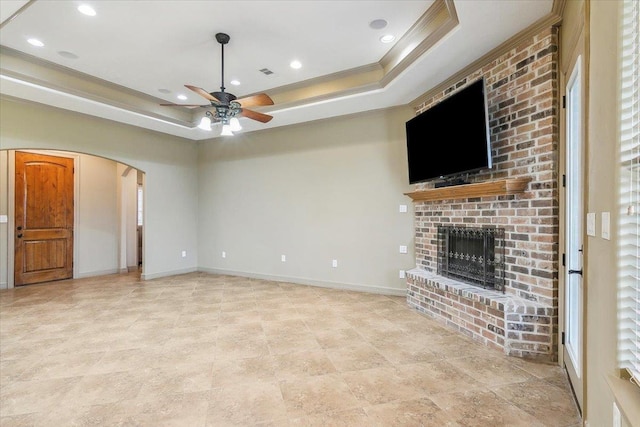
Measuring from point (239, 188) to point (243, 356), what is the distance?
4.33m

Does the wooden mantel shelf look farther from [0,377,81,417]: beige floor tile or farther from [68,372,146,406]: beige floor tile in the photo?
[0,377,81,417]: beige floor tile

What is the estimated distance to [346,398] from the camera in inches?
87.0

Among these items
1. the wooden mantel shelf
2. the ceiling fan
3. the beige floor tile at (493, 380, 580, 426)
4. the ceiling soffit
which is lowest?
the beige floor tile at (493, 380, 580, 426)

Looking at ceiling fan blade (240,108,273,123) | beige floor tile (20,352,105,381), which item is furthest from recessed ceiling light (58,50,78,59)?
beige floor tile (20,352,105,381)

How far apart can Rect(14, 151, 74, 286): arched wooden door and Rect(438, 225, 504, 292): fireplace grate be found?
7.07 meters

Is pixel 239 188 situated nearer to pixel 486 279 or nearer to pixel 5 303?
pixel 5 303

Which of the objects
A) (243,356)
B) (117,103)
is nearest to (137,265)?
(117,103)

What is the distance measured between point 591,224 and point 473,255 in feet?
6.52

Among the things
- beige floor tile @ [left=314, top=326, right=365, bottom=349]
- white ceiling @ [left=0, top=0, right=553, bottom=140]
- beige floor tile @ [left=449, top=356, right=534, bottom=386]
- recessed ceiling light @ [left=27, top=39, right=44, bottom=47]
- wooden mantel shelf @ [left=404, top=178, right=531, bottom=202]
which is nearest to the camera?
beige floor tile @ [left=449, top=356, right=534, bottom=386]

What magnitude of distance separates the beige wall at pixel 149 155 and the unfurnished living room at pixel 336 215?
0.14 ft

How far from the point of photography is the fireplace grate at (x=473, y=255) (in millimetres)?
3230

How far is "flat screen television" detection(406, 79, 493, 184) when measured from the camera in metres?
3.11

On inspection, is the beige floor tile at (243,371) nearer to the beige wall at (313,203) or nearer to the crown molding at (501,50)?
the beige wall at (313,203)

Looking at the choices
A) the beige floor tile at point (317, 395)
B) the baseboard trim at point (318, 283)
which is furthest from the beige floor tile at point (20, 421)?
the baseboard trim at point (318, 283)
